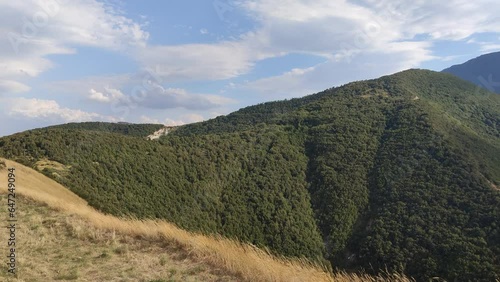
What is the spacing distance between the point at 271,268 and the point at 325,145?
107m

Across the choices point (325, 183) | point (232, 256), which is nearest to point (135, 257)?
point (232, 256)

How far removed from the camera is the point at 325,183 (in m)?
94.8

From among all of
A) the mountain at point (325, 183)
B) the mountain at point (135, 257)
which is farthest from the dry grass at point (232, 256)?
the mountain at point (325, 183)

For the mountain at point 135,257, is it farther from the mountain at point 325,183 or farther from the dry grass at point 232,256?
the mountain at point 325,183

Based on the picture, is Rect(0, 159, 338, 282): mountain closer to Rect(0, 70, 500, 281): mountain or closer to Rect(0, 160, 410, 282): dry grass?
Rect(0, 160, 410, 282): dry grass

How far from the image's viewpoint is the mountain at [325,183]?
192 feet

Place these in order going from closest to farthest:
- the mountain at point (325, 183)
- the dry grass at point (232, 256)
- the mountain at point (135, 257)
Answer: the dry grass at point (232, 256), the mountain at point (135, 257), the mountain at point (325, 183)

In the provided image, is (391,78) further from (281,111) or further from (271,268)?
(271,268)

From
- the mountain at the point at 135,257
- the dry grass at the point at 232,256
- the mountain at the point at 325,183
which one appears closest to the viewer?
the dry grass at the point at 232,256

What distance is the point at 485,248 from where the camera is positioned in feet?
195

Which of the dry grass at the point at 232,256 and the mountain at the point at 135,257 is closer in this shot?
the dry grass at the point at 232,256

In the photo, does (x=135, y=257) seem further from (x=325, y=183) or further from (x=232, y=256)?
(x=325, y=183)

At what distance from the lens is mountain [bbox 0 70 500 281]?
58625mm

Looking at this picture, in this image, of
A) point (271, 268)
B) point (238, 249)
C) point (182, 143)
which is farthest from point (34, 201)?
point (182, 143)
